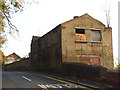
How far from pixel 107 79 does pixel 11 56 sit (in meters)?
81.4

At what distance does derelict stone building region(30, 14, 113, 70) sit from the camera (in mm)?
18922

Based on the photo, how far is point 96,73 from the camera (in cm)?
1068

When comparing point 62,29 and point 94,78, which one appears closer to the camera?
point 94,78

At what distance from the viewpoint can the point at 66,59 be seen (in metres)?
18.5

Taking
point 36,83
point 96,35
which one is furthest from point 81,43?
point 36,83

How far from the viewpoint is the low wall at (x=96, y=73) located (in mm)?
8914

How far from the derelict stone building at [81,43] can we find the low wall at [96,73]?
3934 millimetres

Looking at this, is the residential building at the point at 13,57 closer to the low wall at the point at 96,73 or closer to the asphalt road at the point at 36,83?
the asphalt road at the point at 36,83

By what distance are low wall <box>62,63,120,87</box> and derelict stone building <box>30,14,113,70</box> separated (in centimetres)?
393

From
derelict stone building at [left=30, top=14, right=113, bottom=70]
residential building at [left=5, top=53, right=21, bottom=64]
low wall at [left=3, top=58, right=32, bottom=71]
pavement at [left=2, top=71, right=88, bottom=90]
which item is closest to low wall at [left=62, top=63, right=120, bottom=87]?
pavement at [left=2, top=71, right=88, bottom=90]

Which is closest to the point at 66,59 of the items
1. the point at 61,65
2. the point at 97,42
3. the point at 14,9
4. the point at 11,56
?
the point at 61,65

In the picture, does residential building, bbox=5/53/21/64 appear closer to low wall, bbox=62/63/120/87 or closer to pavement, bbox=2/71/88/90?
pavement, bbox=2/71/88/90

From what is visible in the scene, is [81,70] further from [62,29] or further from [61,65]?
[62,29]

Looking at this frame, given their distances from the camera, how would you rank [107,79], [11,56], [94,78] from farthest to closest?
[11,56] → [94,78] → [107,79]
